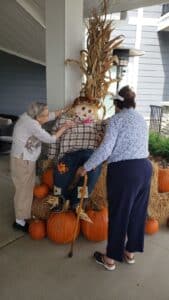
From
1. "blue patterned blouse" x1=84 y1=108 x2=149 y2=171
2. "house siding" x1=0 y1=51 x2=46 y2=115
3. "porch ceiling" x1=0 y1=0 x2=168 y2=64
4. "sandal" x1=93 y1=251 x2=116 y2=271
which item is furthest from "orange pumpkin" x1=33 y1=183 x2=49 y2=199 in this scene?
"house siding" x1=0 y1=51 x2=46 y2=115

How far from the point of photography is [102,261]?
7.06 ft

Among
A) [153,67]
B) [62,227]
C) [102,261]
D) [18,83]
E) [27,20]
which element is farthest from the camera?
[18,83]

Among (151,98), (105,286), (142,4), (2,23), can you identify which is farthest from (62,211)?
(151,98)

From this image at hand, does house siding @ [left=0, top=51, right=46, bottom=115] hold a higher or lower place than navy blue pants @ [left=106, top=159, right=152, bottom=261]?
higher

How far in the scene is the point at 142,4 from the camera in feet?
12.1

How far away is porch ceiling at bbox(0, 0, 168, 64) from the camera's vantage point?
3.49 metres

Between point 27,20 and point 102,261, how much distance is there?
346 centimetres

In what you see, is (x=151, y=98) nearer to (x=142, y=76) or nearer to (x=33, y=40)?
(x=142, y=76)

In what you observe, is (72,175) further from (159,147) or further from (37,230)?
(159,147)

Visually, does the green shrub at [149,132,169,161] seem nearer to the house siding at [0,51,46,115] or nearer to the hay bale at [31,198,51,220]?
the hay bale at [31,198,51,220]

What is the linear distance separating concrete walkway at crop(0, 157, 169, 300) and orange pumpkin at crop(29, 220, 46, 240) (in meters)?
0.05

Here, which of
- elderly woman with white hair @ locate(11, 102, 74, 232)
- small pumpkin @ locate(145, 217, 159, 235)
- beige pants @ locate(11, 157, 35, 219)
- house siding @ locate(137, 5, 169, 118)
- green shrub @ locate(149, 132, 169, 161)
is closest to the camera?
elderly woman with white hair @ locate(11, 102, 74, 232)

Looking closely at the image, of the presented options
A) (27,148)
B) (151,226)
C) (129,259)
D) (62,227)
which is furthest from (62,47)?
(129,259)

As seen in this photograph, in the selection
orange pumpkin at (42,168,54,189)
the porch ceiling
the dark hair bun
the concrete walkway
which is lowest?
the concrete walkway
